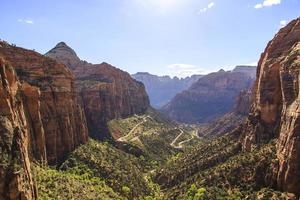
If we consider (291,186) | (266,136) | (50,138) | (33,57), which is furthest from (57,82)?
(291,186)

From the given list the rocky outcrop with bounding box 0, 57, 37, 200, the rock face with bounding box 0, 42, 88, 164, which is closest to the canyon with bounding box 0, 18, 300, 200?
the rocky outcrop with bounding box 0, 57, 37, 200

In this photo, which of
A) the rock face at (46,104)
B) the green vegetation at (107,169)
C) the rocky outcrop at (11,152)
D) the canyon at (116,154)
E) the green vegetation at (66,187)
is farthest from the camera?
the green vegetation at (107,169)

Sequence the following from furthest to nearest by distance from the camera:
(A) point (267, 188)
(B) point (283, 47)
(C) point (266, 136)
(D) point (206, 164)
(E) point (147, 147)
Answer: (E) point (147, 147) < (D) point (206, 164) < (B) point (283, 47) < (C) point (266, 136) < (A) point (267, 188)

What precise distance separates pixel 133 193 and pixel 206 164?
22.7 m

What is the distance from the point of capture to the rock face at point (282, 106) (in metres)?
89.4

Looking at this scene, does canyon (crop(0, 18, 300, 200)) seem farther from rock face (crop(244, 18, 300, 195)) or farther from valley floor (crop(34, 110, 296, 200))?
valley floor (crop(34, 110, 296, 200))

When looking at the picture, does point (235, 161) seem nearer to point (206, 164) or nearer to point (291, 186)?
point (206, 164)

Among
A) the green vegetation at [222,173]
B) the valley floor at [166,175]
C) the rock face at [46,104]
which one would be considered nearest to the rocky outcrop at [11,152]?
the valley floor at [166,175]

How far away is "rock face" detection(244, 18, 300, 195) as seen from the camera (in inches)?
3521

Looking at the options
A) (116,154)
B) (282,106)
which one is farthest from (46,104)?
(282,106)

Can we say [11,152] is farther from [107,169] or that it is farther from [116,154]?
[116,154]

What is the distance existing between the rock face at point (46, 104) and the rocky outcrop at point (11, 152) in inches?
1014

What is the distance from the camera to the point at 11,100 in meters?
81.6

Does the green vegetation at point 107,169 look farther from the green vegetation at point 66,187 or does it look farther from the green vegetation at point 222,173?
the green vegetation at point 222,173
